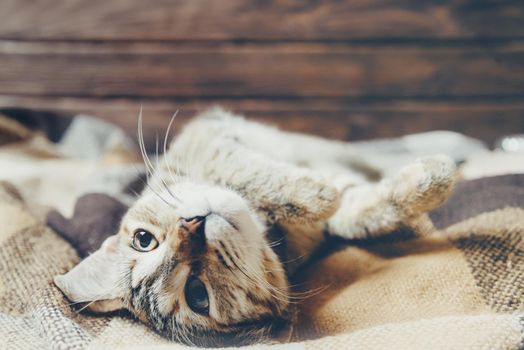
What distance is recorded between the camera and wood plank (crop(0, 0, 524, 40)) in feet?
6.30

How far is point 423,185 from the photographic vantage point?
1060 millimetres

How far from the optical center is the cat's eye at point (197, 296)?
973 millimetres

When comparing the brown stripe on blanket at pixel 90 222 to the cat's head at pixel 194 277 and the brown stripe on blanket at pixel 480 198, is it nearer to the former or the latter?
the cat's head at pixel 194 277

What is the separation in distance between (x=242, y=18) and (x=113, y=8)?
53cm

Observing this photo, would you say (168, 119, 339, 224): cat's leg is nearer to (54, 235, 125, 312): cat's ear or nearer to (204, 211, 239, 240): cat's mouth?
(204, 211, 239, 240): cat's mouth

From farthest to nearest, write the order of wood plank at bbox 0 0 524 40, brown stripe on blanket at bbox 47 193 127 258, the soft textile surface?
wood plank at bbox 0 0 524 40, brown stripe on blanket at bbox 47 193 127 258, the soft textile surface

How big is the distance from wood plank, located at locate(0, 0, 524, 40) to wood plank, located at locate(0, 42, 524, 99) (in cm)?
5

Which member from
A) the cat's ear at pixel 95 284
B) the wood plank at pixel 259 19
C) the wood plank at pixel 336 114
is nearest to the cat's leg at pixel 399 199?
the cat's ear at pixel 95 284

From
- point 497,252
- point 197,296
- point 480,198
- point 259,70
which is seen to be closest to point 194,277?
point 197,296

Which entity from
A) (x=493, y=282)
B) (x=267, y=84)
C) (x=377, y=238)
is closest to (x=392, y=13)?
(x=267, y=84)

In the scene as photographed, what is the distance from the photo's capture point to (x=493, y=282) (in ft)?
3.10

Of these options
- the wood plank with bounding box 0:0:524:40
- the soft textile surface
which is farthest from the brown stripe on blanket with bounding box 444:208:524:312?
the wood plank with bounding box 0:0:524:40

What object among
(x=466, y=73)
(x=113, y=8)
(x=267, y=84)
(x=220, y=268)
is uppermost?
(x=466, y=73)

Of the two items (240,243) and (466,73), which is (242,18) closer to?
(466,73)
